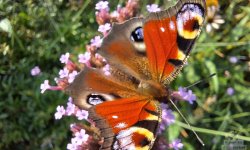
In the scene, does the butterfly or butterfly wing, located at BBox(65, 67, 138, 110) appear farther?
butterfly wing, located at BBox(65, 67, 138, 110)

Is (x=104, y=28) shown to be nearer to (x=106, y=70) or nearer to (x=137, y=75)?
(x=106, y=70)

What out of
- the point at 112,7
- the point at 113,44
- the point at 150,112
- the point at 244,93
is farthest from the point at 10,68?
the point at 244,93

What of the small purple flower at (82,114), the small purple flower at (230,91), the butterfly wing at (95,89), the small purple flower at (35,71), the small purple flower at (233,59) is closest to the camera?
the butterfly wing at (95,89)

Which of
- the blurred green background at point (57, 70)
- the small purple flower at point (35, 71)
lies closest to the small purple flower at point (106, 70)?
the blurred green background at point (57, 70)

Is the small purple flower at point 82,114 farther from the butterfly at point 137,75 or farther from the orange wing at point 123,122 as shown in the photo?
the orange wing at point 123,122

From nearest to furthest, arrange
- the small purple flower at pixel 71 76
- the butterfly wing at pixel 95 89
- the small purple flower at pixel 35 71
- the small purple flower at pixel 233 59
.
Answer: the butterfly wing at pixel 95 89 → the small purple flower at pixel 71 76 → the small purple flower at pixel 35 71 → the small purple flower at pixel 233 59

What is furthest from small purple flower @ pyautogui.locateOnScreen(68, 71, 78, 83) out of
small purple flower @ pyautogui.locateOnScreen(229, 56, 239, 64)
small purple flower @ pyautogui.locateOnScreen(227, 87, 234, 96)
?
small purple flower @ pyautogui.locateOnScreen(229, 56, 239, 64)

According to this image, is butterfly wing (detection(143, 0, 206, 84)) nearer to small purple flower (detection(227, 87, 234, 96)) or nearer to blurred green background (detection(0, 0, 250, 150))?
blurred green background (detection(0, 0, 250, 150))
